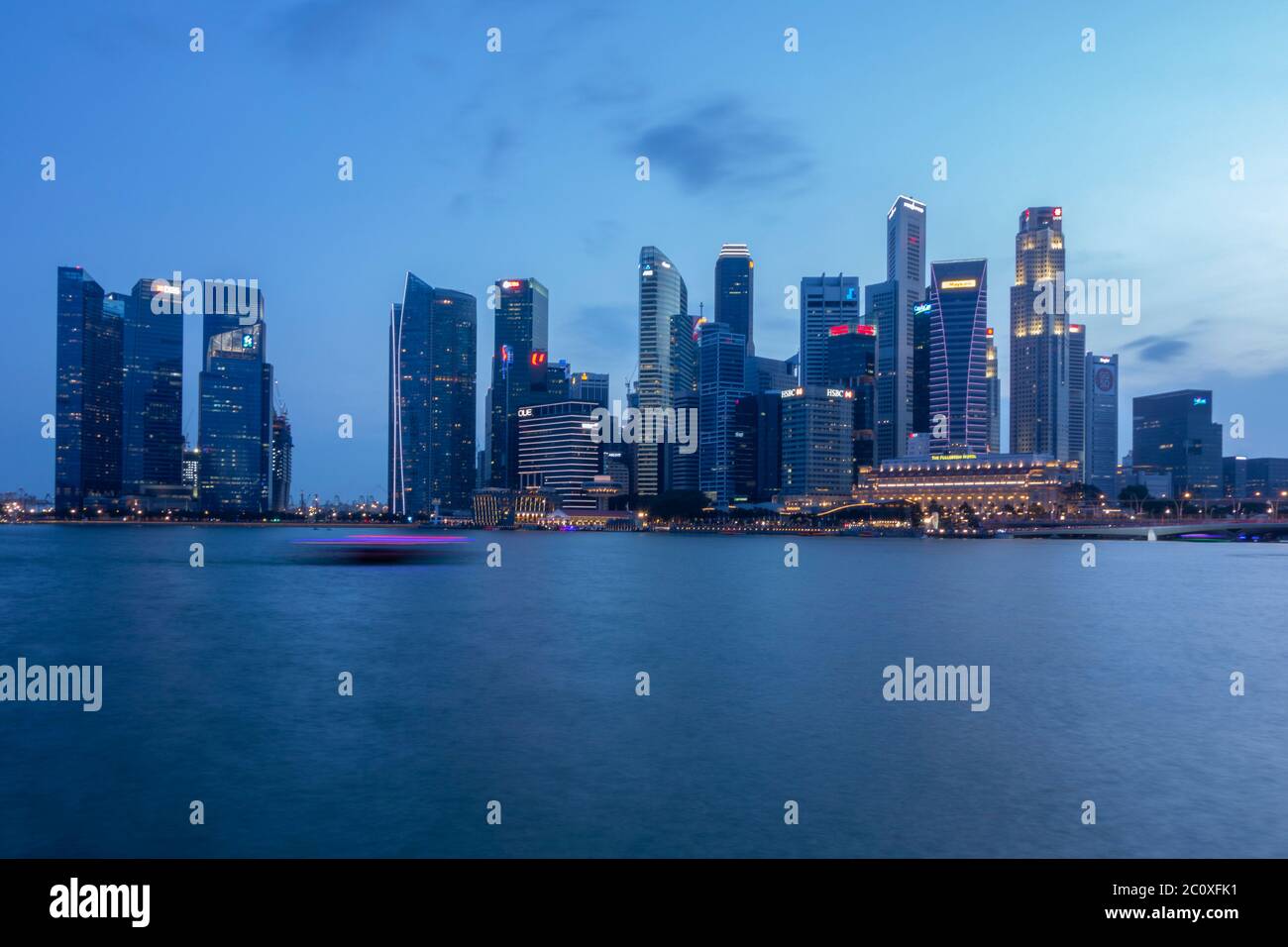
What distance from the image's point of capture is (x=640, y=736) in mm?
24172

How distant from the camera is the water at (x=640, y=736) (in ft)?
55.7

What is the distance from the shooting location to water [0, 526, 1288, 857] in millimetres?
16969
